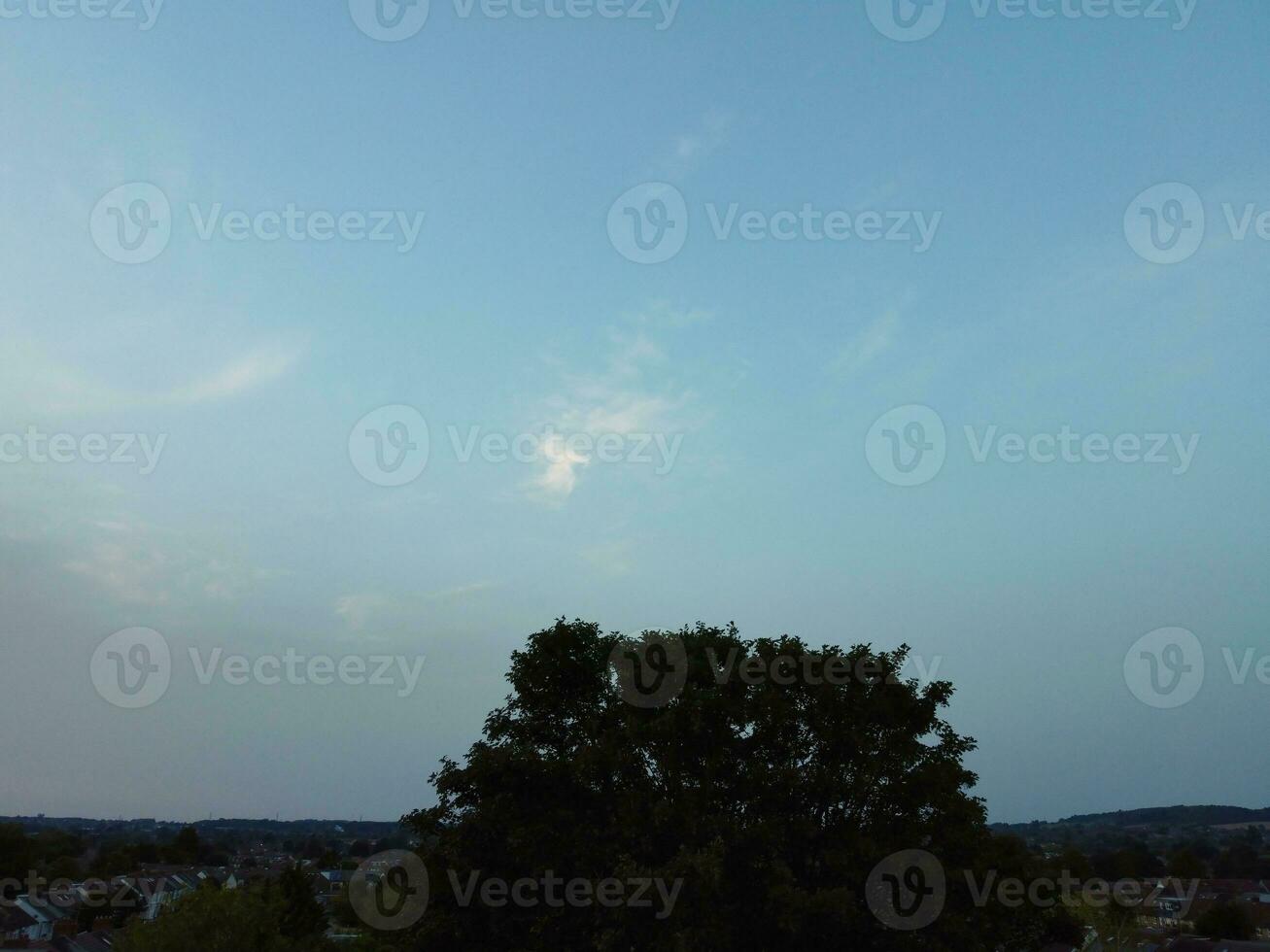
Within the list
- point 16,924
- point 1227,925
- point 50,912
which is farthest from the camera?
point 50,912

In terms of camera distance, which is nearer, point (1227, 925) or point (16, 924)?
point (16, 924)

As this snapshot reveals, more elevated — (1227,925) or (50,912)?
(1227,925)

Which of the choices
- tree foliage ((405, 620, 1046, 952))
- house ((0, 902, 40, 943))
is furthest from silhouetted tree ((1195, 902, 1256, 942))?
house ((0, 902, 40, 943))

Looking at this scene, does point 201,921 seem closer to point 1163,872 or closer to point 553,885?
point 553,885

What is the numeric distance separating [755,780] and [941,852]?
183 inches

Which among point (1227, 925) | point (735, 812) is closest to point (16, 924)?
point (735, 812)

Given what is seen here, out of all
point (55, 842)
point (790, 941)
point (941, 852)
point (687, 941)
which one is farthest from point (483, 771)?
point (55, 842)

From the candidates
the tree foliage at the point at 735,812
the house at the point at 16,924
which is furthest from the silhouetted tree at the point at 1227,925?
the house at the point at 16,924

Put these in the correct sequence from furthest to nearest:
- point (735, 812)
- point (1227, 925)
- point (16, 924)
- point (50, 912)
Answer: point (50, 912) → point (1227, 925) → point (16, 924) → point (735, 812)

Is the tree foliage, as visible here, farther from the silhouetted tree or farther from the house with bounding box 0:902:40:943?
the silhouetted tree

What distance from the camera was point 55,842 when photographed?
139250 mm

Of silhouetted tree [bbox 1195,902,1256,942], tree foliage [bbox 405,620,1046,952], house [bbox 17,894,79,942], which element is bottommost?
house [bbox 17,894,79,942]

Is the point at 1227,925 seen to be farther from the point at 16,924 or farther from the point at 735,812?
the point at 16,924

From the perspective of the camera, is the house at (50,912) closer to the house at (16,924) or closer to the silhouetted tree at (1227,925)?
the house at (16,924)
